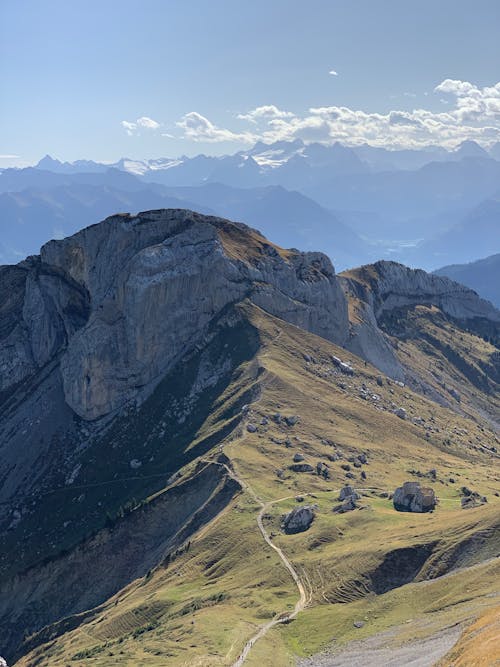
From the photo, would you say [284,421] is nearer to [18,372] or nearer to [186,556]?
[186,556]

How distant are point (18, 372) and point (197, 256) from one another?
177 ft

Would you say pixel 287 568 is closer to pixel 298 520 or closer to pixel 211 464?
pixel 298 520

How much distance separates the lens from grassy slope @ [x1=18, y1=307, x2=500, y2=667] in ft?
246

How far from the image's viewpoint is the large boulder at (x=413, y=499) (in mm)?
107500

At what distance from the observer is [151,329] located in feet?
550

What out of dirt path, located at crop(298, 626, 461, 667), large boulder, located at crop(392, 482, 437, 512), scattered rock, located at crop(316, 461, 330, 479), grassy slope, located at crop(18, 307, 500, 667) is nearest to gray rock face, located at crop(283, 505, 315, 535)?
grassy slope, located at crop(18, 307, 500, 667)

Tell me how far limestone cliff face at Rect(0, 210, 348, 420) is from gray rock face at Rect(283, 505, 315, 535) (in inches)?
2699

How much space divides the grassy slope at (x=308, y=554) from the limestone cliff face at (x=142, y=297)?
22056mm

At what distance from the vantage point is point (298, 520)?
102m

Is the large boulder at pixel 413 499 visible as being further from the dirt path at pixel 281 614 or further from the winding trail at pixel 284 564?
the dirt path at pixel 281 614

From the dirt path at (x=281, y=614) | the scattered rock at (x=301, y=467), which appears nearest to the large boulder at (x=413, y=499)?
the scattered rock at (x=301, y=467)

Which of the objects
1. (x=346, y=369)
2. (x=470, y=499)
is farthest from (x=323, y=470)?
(x=346, y=369)

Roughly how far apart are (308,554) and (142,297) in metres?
86.5

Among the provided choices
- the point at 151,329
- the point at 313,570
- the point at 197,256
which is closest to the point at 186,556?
the point at 313,570
